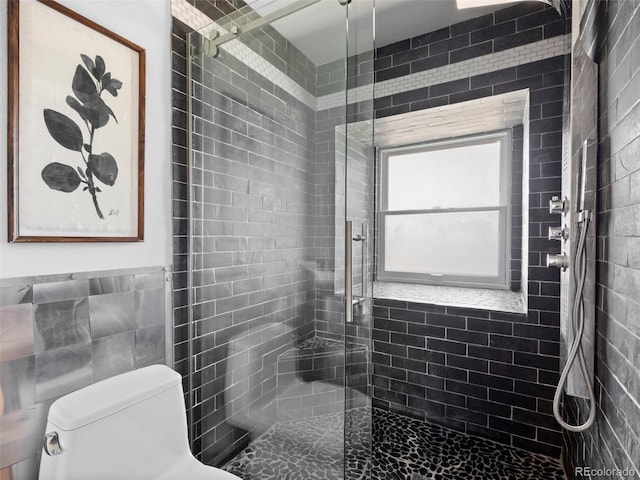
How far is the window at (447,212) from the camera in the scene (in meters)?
2.56

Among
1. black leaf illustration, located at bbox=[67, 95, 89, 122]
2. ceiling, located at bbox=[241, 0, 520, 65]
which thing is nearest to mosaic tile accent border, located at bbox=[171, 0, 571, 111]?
ceiling, located at bbox=[241, 0, 520, 65]

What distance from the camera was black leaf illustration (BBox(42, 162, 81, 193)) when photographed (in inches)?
43.3

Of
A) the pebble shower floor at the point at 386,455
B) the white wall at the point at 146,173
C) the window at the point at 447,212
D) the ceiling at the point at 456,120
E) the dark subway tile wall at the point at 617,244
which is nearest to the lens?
the dark subway tile wall at the point at 617,244

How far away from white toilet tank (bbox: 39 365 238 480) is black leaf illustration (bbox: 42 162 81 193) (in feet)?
2.26

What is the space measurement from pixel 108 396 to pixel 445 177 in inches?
103

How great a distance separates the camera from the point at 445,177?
2773mm

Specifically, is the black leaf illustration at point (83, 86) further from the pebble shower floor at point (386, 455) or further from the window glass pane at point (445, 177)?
the window glass pane at point (445, 177)

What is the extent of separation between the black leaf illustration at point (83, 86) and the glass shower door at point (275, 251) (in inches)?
17.0

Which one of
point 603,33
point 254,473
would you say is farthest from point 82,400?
point 603,33

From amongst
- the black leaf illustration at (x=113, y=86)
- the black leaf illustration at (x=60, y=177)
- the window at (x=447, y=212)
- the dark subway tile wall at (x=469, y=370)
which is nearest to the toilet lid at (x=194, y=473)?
the black leaf illustration at (x=60, y=177)

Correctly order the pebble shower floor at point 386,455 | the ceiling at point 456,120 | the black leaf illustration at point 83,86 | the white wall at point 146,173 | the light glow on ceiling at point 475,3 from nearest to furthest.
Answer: the white wall at point 146,173 < the black leaf illustration at point 83,86 < the pebble shower floor at point 386,455 < the light glow on ceiling at point 475,3 < the ceiling at point 456,120

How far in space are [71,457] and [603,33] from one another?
7.45ft

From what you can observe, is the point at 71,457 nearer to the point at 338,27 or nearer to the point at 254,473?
the point at 254,473

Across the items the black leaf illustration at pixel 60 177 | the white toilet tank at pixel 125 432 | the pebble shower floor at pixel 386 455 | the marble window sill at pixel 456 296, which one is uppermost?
the black leaf illustration at pixel 60 177
